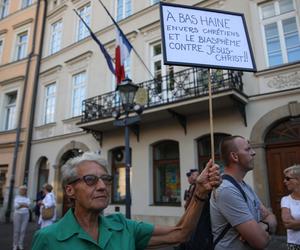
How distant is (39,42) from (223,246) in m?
17.8

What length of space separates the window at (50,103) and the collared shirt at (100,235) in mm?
14359

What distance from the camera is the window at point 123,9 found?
14203 mm

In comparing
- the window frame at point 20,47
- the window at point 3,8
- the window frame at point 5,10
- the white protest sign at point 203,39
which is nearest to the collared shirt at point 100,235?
the white protest sign at point 203,39

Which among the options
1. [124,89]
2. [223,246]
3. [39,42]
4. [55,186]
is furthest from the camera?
[39,42]

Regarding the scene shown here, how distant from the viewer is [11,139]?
16453 mm

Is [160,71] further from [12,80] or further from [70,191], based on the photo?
[70,191]

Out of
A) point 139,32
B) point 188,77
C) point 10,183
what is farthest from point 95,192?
point 10,183

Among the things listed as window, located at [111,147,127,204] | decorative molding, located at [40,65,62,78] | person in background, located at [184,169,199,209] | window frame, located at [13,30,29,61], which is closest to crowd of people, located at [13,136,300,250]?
person in background, located at [184,169,199,209]

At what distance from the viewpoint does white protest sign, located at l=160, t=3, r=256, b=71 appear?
103 inches

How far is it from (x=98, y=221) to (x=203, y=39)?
5.83 ft

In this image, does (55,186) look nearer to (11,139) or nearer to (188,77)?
(11,139)

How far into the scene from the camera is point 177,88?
10.6 m

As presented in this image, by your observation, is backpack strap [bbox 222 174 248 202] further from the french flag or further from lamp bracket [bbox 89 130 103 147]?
lamp bracket [bbox 89 130 103 147]

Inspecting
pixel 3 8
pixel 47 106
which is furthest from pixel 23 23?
pixel 47 106
